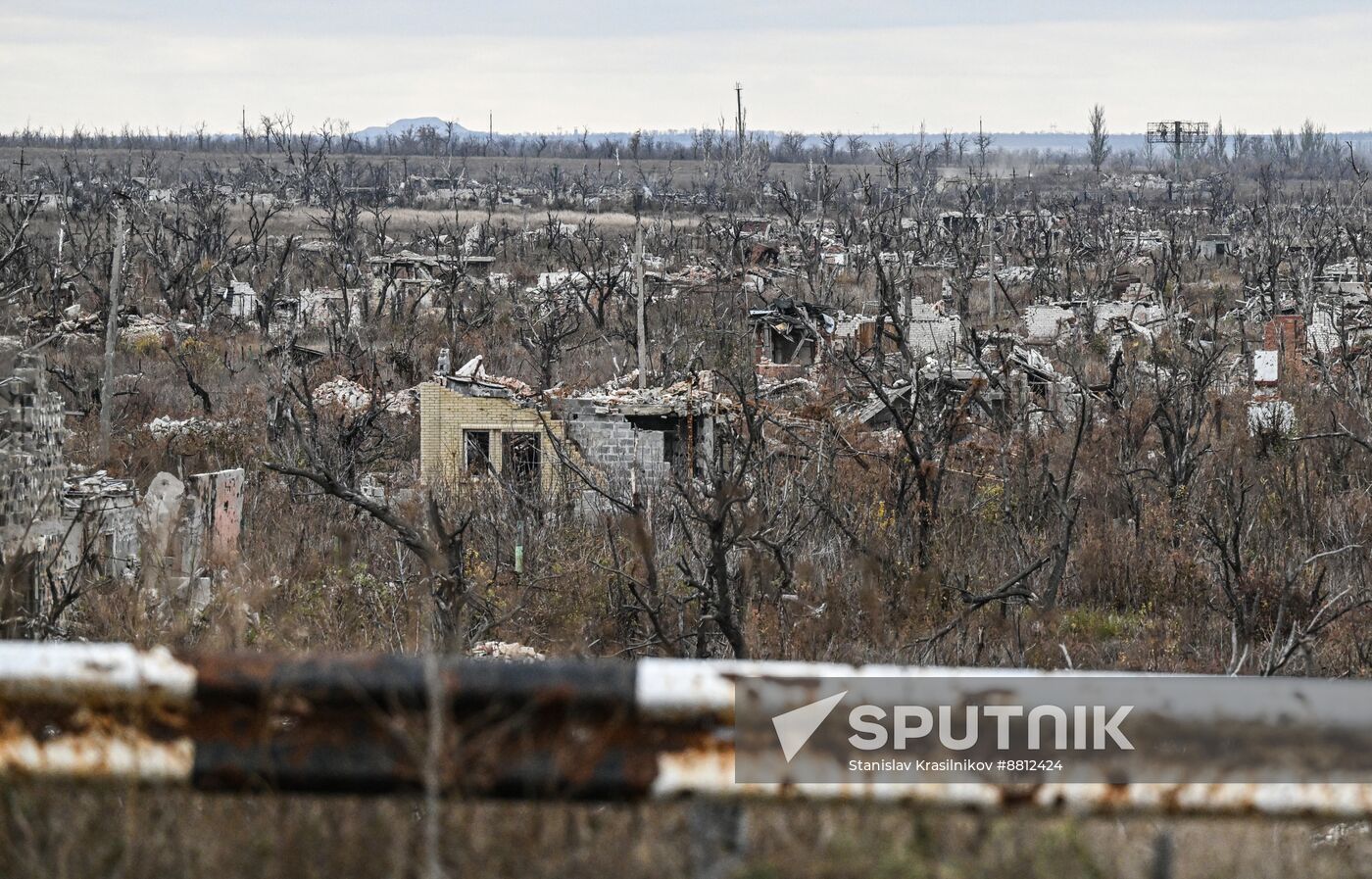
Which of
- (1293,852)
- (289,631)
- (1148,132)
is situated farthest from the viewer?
(1148,132)

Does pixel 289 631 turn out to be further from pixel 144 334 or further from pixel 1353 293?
pixel 1353 293

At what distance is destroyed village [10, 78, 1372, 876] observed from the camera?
2189 millimetres

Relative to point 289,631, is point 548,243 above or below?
above

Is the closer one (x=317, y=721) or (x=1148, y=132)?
(x=317, y=721)

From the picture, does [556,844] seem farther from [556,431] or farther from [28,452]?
[556,431]

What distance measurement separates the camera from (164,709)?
2148 mm

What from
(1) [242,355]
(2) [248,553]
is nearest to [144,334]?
(1) [242,355]

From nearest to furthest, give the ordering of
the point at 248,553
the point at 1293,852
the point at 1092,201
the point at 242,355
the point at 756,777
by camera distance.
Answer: the point at 756,777 < the point at 1293,852 < the point at 248,553 < the point at 242,355 < the point at 1092,201

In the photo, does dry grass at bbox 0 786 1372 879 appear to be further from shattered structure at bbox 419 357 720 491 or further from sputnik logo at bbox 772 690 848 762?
shattered structure at bbox 419 357 720 491

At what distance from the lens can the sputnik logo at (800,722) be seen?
214cm

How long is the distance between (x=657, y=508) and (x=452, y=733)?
1169 cm

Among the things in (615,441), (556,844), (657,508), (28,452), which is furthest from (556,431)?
(556,844)

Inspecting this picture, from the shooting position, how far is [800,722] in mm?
2170

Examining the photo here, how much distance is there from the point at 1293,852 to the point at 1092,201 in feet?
258
